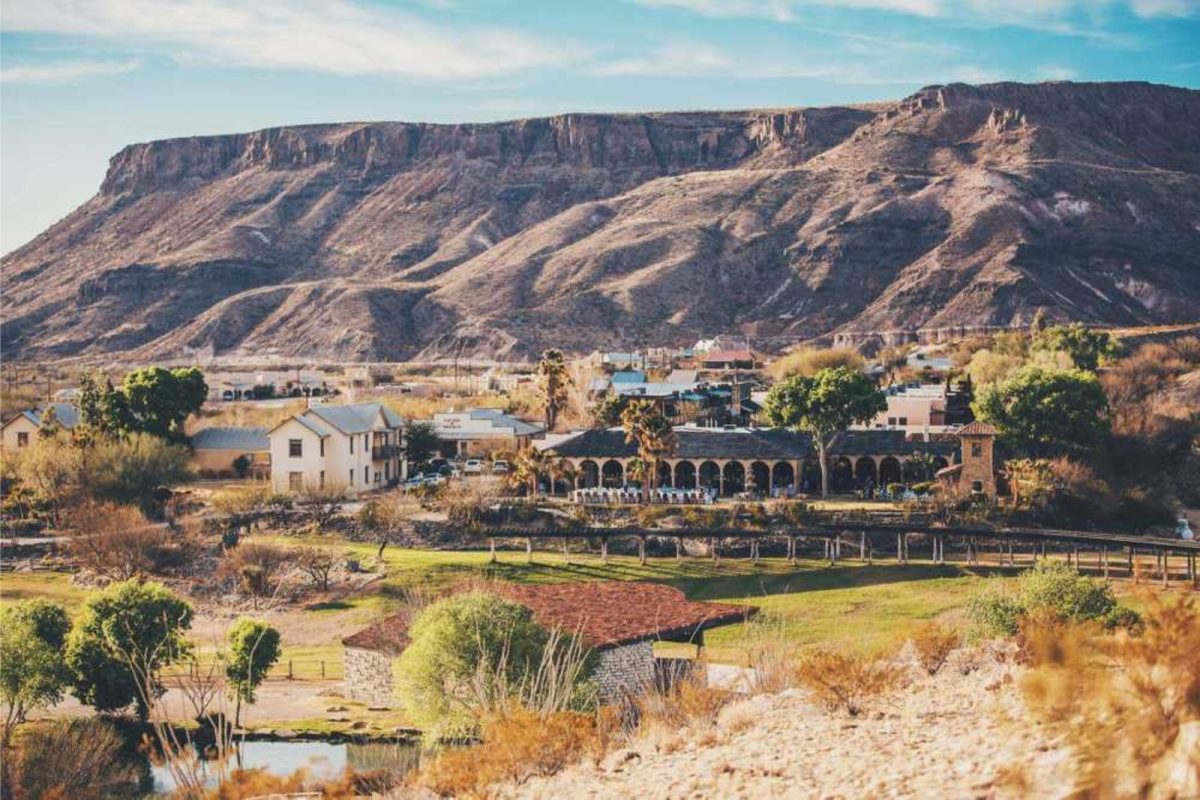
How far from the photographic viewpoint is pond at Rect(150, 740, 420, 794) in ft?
91.7

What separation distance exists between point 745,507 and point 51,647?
29.9 metres

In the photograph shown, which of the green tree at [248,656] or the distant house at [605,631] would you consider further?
the green tree at [248,656]

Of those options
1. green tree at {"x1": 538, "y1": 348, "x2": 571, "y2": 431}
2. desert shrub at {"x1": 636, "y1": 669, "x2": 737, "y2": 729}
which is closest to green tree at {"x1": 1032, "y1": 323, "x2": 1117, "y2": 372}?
green tree at {"x1": 538, "y1": 348, "x2": 571, "y2": 431}

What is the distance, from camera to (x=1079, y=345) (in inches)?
3369

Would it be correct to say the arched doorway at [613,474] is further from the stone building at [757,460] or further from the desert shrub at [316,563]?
the desert shrub at [316,563]

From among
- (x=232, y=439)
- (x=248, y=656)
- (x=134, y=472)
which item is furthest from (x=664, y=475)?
(x=248, y=656)

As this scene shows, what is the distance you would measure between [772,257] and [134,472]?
101m

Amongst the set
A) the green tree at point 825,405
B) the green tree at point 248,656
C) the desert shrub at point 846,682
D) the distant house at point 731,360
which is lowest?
the green tree at point 248,656

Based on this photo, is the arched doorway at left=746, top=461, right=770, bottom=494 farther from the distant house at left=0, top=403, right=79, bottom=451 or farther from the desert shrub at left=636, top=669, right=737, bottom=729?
the desert shrub at left=636, top=669, right=737, bottom=729

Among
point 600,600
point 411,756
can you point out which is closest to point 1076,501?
point 600,600

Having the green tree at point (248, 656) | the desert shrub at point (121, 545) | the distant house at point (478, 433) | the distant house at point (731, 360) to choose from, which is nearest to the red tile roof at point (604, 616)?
the green tree at point (248, 656)

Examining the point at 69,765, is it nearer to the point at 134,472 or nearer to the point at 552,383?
the point at 134,472

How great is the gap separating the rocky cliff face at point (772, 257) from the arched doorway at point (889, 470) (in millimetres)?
68264

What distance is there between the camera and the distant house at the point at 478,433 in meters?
73.4
